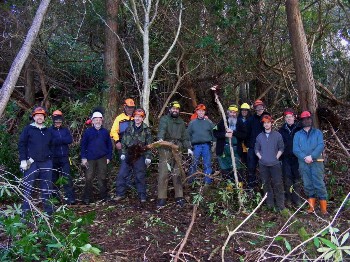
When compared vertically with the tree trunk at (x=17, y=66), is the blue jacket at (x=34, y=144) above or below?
below

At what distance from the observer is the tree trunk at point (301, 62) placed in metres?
9.41

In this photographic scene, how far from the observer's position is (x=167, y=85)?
12.6 metres

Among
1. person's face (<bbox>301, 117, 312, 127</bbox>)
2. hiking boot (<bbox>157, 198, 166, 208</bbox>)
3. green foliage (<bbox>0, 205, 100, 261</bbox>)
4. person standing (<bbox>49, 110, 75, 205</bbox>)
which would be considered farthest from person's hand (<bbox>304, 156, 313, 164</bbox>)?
person standing (<bbox>49, 110, 75, 205</bbox>)

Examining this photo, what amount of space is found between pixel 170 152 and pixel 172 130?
450mm

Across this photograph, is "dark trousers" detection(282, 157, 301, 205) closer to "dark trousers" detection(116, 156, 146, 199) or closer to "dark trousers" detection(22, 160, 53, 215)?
"dark trousers" detection(116, 156, 146, 199)

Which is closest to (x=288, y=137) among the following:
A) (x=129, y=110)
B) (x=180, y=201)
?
(x=180, y=201)

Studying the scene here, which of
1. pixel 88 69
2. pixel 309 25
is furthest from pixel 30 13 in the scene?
pixel 309 25

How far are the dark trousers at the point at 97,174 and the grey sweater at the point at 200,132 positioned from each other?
1.75 metres

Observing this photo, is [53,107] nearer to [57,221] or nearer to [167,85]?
[167,85]

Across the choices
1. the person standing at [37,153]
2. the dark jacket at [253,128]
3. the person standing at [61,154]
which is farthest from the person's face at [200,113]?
the person standing at [37,153]

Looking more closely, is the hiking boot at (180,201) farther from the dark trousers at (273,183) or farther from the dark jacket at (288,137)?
the dark jacket at (288,137)

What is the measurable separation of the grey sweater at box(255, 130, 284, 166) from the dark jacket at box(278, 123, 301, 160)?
248mm

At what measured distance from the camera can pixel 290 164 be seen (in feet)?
26.0

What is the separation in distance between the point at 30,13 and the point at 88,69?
6.87 ft
